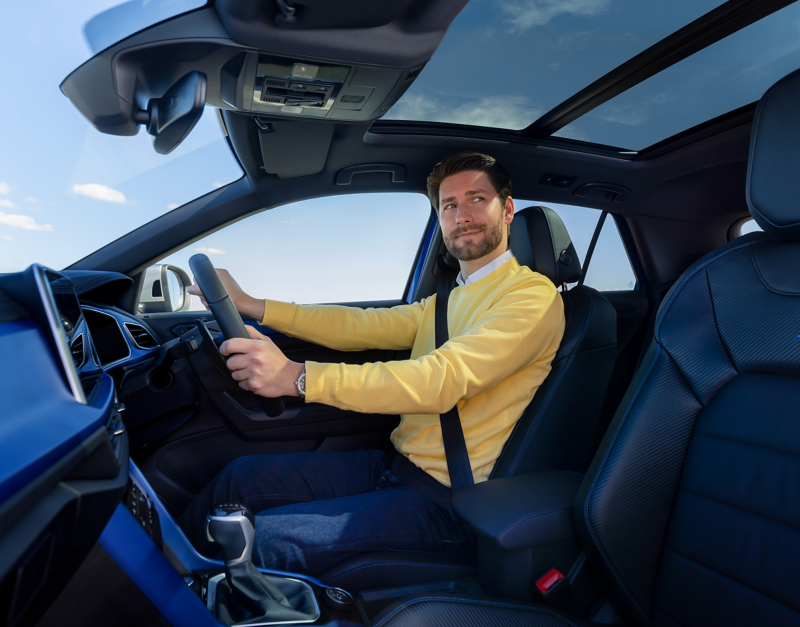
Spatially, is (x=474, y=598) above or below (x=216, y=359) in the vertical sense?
below

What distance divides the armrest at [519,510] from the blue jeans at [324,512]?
0.68 ft

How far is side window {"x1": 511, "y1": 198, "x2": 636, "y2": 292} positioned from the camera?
264cm

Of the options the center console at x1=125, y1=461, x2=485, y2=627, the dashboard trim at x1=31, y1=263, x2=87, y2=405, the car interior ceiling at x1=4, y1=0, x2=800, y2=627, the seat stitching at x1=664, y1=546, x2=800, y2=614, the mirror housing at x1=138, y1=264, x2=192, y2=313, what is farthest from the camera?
the mirror housing at x1=138, y1=264, x2=192, y2=313

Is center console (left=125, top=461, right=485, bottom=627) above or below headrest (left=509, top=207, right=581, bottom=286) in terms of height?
below

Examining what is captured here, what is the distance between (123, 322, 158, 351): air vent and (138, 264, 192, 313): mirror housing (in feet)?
0.87

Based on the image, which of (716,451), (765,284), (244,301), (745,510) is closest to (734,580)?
(745,510)

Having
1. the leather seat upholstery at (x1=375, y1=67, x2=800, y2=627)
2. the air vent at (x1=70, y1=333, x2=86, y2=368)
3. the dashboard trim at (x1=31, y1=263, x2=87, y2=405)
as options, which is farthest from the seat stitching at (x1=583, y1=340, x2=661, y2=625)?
the air vent at (x1=70, y1=333, x2=86, y2=368)

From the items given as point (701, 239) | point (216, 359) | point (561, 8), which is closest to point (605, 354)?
point (561, 8)

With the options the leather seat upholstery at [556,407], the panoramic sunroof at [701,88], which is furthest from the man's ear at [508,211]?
the panoramic sunroof at [701,88]

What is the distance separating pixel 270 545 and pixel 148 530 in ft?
1.46

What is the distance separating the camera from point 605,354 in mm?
1508

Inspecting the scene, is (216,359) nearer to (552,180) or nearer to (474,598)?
(474,598)

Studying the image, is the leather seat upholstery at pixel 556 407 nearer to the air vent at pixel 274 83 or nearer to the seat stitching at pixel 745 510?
the seat stitching at pixel 745 510

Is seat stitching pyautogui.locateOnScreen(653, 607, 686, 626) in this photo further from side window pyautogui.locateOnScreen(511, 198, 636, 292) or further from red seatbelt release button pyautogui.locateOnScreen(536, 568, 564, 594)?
side window pyautogui.locateOnScreen(511, 198, 636, 292)
